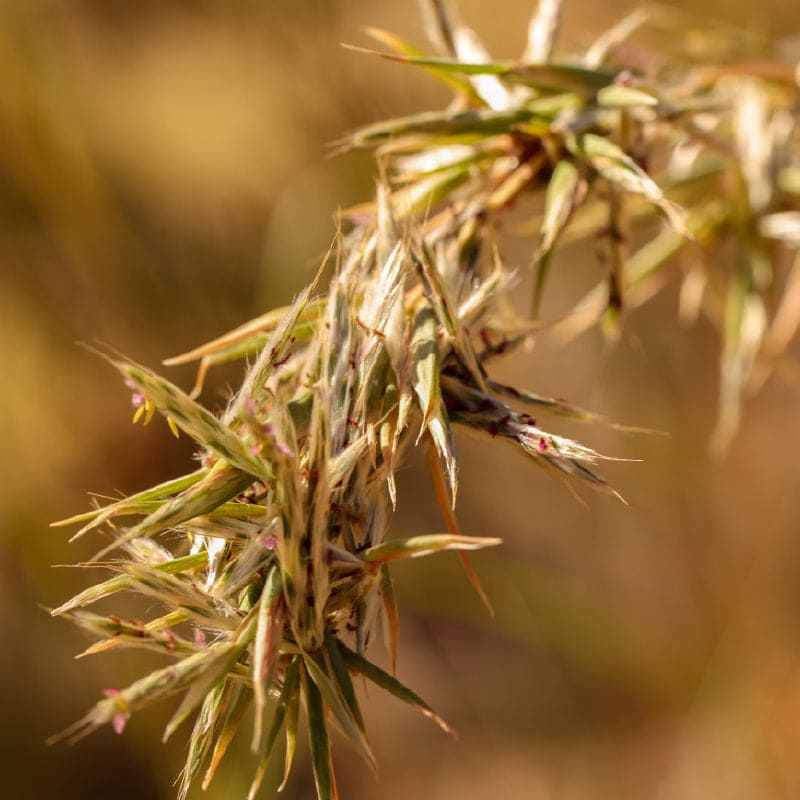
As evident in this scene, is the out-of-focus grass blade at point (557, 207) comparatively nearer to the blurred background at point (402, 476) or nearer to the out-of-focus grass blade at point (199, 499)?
the out-of-focus grass blade at point (199, 499)

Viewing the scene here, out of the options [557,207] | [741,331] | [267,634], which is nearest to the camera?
[267,634]

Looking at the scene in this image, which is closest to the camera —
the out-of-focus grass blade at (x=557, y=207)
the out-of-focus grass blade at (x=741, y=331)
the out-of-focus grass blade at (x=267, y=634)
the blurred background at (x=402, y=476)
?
the out-of-focus grass blade at (x=267, y=634)

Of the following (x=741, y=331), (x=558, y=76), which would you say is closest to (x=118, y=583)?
(x=558, y=76)

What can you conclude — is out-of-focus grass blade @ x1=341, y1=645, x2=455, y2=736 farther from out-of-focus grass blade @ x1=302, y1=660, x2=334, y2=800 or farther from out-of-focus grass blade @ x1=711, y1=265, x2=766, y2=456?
out-of-focus grass blade @ x1=711, y1=265, x2=766, y2=456

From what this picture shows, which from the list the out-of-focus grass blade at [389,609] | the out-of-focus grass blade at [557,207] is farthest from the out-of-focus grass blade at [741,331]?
the out-of-focus grass blade at [389,609]

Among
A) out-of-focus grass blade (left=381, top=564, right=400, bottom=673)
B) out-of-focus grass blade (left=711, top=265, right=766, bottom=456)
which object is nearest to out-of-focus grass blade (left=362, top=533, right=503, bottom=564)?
out-of-focus grass blade (left=381, top=564, right=400, bottom=673)

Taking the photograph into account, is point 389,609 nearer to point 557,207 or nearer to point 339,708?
point 339,708
